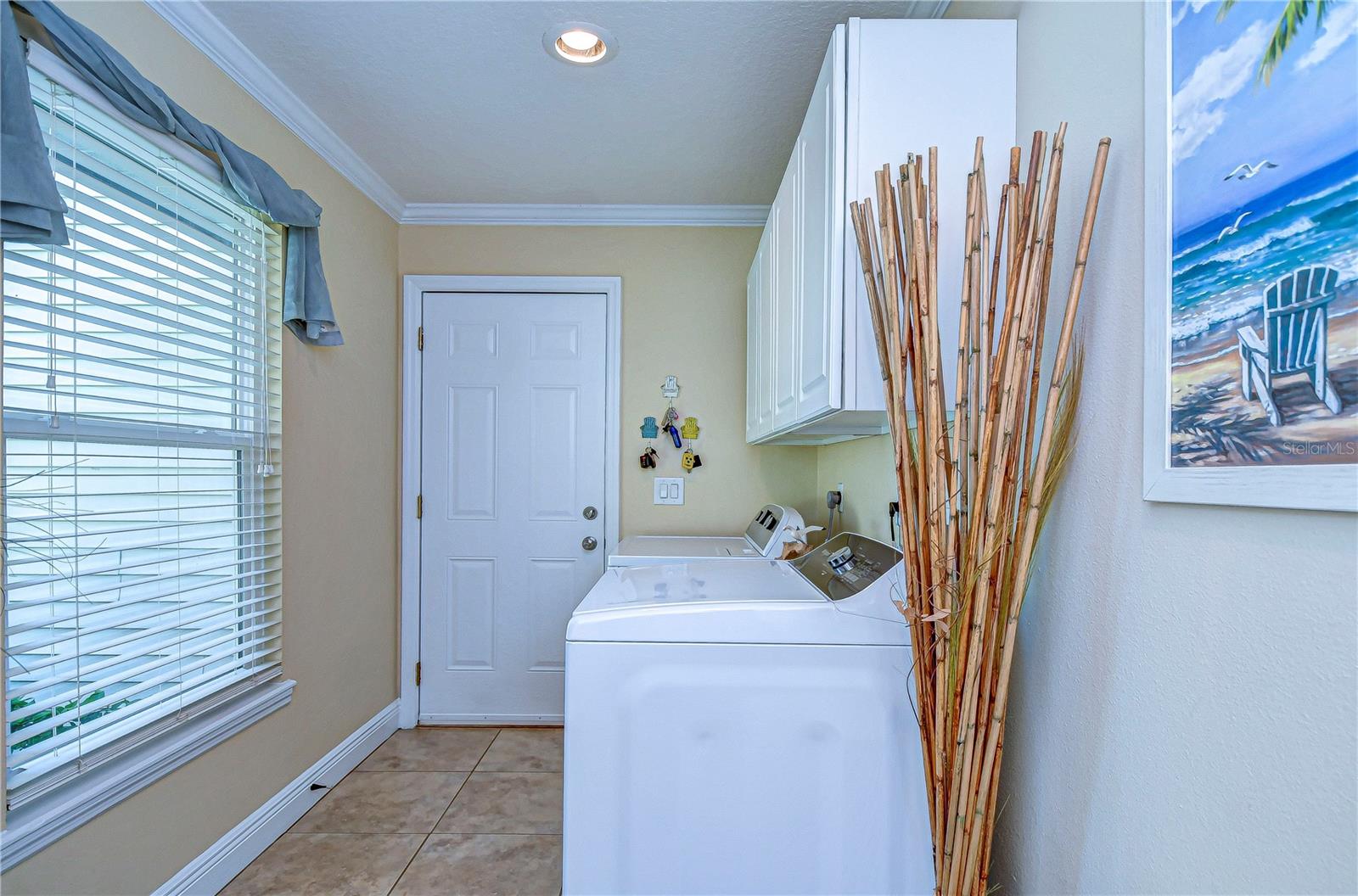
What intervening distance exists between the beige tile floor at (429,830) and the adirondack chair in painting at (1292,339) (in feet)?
6.57

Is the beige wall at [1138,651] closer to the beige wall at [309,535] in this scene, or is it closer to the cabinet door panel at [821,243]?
the cabinet door panel at [821,243]

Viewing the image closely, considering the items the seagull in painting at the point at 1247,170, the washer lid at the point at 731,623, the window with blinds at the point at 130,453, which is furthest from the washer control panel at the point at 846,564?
the window with blinds at the point at 130,453

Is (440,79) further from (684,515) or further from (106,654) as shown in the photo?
(684,515)

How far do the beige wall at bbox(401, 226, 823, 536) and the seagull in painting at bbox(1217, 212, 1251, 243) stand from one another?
2344 mm

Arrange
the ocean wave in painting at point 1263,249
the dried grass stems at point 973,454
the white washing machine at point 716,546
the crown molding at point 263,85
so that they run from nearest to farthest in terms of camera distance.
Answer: the ocean wave in painting at point 1263,249 < the dried grass stems at point 973,454 < the crown molding at point 263,85 < the white washing machine at point 716,546

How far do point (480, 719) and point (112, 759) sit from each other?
1711mm

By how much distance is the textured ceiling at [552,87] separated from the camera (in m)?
1.73

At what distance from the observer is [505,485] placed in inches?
123

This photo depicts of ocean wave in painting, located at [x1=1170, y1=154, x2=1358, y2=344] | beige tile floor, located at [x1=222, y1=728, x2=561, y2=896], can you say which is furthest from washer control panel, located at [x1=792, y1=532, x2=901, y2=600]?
beige tile floor, located at [x1=222, y1=728, x2=561, y2=896]

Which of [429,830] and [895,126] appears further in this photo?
[429,830]

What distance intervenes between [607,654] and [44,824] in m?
1.15

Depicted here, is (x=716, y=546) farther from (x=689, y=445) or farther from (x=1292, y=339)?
(x=1292, y=339)

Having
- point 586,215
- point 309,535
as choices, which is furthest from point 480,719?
point 586,215

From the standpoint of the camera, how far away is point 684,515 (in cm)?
311
